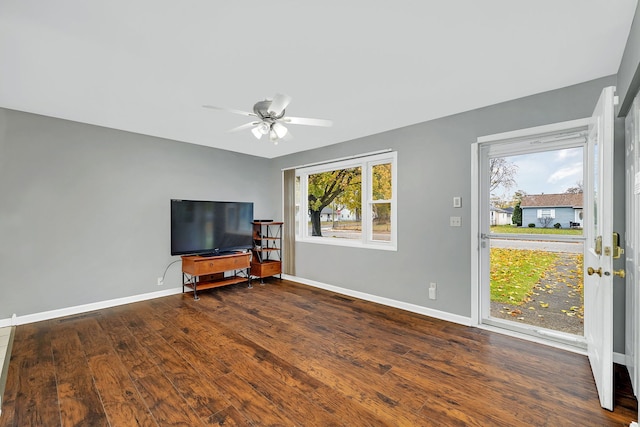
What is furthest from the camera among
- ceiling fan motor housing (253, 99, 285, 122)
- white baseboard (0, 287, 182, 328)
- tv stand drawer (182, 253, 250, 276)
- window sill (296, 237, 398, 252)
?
tv stand drawer (182, 253, 250, 276)

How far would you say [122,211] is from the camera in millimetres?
3906

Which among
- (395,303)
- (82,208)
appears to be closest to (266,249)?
(395,303)

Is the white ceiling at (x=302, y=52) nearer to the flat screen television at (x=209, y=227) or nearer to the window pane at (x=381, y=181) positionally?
the window pane at (x=381, y=181)

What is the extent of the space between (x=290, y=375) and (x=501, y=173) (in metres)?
3.00

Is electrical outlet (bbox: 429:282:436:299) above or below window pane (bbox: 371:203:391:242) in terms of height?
below

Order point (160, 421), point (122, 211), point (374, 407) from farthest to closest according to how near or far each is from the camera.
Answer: point (122, 211) < point (374, 407) < point (160, 421)

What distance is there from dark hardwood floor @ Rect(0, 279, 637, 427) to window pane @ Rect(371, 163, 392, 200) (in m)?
1.73

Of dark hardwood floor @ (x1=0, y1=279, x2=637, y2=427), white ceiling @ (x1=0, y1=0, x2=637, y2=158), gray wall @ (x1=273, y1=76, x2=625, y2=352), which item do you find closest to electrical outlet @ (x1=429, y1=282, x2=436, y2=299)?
gray wall @ (x1=273, y1=76, x2=625, y2=352)

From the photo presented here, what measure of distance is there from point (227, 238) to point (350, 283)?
2.23 meters

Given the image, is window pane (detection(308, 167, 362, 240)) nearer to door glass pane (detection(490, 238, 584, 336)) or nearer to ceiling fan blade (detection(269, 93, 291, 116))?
door glass pane (detection(490, 238, 584, 336))

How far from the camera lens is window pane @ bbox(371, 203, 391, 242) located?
13.2ft

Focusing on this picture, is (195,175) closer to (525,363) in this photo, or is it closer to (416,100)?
(416,100)

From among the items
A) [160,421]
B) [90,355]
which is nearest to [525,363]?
[160,421]

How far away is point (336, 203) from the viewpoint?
192 inches
